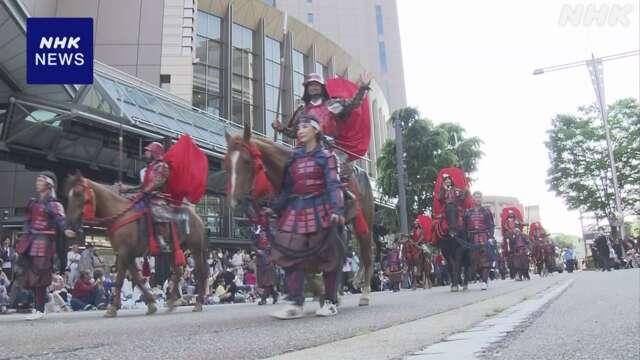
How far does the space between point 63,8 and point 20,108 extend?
12.3 metres

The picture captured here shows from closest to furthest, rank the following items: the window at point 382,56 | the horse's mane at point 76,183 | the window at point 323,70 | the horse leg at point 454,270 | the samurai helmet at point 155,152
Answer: the horse's mane at point 76,183
the samurai helmet at point 155,152
the horse leg at point 454,270
the window at point 323,70
the window at point 382,56

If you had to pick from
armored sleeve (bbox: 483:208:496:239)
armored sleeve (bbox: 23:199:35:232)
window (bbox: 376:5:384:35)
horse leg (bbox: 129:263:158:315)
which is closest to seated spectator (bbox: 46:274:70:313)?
armored sleeve (bbox: 23:199:35:232)

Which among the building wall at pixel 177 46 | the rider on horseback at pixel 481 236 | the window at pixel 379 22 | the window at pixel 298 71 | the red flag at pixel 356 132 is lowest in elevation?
the rider on horseback at pixel 481 236

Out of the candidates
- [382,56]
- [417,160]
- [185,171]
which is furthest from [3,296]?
[382,56]

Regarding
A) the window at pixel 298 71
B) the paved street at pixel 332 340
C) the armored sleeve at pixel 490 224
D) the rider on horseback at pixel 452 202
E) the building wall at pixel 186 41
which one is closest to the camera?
the paved street at pixel 332 340

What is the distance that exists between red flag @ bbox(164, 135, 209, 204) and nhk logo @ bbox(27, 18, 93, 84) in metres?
5.31

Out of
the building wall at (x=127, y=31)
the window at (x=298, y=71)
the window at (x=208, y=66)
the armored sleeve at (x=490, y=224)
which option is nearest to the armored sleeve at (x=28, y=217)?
the armored sleeve at (x=490, y=224)

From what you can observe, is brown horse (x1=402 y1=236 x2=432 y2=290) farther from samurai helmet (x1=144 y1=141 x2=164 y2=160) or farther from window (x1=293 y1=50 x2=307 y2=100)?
window (x1=293 y1=50 x2=307 y2=100)

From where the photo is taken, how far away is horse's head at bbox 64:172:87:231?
7.76 meters

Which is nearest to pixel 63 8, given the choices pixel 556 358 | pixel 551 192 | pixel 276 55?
pixel 276 55

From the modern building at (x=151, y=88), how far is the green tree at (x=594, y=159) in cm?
1915

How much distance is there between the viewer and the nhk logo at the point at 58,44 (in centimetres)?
1265

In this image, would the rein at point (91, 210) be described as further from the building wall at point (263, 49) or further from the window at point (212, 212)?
the building wall at point (263, 49)

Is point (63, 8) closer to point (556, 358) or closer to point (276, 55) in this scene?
point (276, 55)
